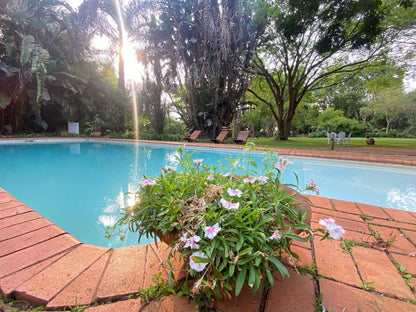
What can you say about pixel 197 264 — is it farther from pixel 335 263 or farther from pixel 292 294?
pixel 335 263

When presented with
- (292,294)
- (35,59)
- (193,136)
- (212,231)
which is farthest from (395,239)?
(35,59)

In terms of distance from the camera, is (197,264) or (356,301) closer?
(197,264)

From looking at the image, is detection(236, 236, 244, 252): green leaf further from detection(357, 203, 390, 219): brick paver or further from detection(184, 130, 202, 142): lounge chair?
detection(184, 130, 202, 142): lounge chair

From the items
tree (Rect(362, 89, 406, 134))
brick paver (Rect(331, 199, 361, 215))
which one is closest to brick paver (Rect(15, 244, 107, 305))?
brick paver (Rect(331, 199, 361, 215))

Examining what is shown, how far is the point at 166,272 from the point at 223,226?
582mm

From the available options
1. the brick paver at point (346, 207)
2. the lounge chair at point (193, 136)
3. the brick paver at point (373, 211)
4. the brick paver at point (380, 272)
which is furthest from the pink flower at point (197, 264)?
the lounge chair at point (193, 136)

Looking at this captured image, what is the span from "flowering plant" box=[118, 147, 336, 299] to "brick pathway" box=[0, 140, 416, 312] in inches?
5.6

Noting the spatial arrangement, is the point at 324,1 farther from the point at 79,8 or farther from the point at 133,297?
the point at 79,8

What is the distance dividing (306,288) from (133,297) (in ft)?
2.91

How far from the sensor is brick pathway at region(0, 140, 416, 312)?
96 centimetres

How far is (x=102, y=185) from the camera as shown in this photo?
13.5 ft

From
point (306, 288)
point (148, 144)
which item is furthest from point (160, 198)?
point (148, 144)

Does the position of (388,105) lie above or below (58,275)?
above

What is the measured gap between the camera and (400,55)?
960 cm
